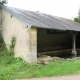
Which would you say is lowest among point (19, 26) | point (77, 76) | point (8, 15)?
point (77, 76)

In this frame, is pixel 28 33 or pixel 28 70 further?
pixel 28 33

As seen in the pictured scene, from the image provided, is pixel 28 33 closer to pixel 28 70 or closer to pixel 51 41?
pixel 28 70

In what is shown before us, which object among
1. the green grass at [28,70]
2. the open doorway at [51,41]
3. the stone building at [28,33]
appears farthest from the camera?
the open doorway at [51,41]

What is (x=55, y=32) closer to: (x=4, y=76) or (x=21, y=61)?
(x=21, y=61)

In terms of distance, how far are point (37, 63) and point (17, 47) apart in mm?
2154

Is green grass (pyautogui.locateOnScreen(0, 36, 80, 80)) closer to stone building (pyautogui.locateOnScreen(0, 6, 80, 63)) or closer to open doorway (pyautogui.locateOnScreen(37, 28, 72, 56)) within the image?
stone building (pyautogui.locateOnScreen(0, 6, 80, 63))

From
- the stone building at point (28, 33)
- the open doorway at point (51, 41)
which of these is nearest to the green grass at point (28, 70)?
the stone building at point (28, 33)

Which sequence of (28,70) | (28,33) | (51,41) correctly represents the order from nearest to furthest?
(28,70) < (28,33) < (51,41)

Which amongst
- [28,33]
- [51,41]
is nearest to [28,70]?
[28,33]

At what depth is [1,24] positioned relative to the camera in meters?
16.7

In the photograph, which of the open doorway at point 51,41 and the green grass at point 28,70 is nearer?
the green grass at point 28,70

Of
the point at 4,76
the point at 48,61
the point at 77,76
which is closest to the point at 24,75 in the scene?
the point at 4,76

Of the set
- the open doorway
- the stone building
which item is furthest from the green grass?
the open doorway

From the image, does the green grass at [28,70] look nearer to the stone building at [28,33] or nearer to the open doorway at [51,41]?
the stone building at [28,33]
